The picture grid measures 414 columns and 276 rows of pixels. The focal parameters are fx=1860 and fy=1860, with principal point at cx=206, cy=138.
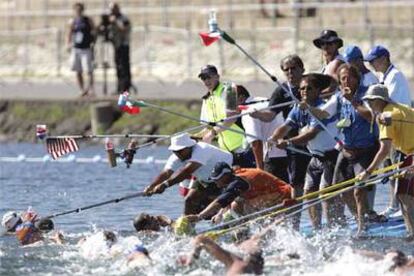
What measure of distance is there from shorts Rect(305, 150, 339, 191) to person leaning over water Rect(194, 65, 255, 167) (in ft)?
4.10

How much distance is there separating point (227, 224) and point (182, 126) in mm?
13788

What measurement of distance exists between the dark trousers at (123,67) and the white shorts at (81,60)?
0.48 metres

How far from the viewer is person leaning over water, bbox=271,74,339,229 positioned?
18703 mm

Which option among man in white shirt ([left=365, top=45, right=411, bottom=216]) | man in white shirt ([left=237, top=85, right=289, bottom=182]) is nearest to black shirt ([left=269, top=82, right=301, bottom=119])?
man in white shirt ([left=237, top=85, right=289, bottom=182])

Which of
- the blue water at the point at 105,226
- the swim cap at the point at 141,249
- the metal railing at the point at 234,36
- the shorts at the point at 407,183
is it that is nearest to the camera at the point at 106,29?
the metal railing at the point at 234,36

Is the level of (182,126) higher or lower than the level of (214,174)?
lower

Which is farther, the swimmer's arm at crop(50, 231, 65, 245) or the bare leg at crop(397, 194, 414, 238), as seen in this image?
the swimmer's arm at crop(50, 231, 65, 245)

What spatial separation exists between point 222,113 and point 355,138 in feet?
6.85

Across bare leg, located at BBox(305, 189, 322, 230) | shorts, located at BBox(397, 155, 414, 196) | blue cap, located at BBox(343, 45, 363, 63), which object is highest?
blue cap, located at BBox(343, 45, 363, 63)

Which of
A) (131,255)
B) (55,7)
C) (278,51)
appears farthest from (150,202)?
(55,7)

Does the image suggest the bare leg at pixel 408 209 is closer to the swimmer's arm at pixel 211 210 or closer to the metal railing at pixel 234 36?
the swimmer's arm at pixel 211 210

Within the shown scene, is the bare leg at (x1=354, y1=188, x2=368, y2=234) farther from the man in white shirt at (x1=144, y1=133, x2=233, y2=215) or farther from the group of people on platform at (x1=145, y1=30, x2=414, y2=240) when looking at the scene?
the man in white shirt at (x1=144, y1=133, x2=233, y2=215)

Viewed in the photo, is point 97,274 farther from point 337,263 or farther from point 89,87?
point 89,87

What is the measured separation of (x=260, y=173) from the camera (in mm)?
18906
